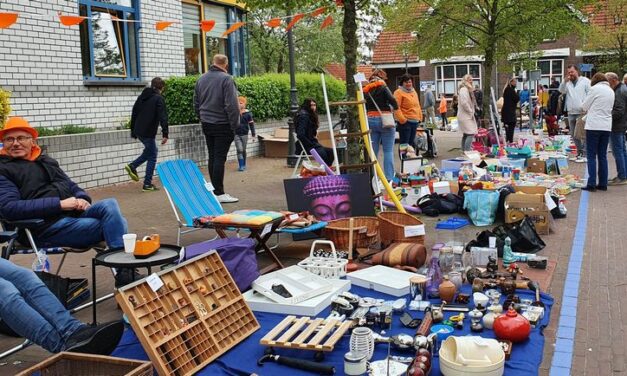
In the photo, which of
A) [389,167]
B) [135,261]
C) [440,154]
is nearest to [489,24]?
[440,154]

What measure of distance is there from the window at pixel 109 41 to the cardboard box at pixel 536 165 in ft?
25.8

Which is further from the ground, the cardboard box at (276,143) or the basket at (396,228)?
the cardboard box at (276,143)

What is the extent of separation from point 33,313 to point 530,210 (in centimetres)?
550

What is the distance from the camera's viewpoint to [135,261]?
4277 mm

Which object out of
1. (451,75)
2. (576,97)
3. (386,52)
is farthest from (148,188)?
(451,75)

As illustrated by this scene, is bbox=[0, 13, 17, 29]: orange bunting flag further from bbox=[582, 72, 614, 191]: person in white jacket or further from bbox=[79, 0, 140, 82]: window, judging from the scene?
bbox=[582, 72, 614, 191]: person in white jacket

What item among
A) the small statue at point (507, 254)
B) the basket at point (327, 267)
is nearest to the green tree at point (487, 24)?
the small statue at point (507, 254)

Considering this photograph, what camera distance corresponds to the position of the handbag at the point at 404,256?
5988 millimetres

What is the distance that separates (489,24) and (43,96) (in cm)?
1110

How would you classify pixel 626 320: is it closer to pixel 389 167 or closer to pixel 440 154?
pixel 389 167

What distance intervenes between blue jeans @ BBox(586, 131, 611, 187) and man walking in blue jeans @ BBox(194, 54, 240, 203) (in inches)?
216

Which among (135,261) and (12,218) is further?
(12,218)

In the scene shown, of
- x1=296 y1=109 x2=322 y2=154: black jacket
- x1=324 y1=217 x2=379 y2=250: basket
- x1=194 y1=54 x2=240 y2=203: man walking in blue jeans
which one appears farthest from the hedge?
x1=324 y1=217 x2=379 y2=250: basket

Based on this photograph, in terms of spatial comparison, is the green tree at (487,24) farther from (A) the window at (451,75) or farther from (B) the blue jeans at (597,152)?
(A) the window at (451,75)
